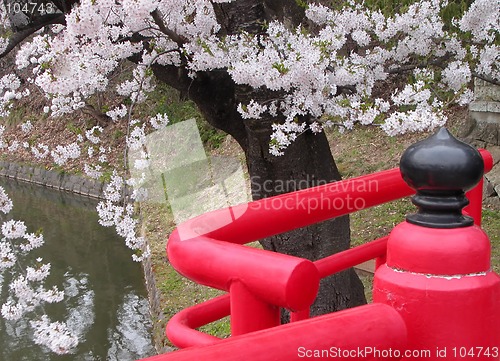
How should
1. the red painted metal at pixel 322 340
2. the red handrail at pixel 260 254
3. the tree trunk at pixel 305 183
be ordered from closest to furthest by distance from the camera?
the red painted metal at pixel 322 340 < the red handrail at pixel 260 254 < the tree trunk at pixel 305 183

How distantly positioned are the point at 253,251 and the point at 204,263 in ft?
0.40

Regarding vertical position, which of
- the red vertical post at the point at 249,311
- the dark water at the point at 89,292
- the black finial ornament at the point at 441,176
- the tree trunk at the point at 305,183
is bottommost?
the dark water at the point at 89,292

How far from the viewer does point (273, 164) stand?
3768 mm

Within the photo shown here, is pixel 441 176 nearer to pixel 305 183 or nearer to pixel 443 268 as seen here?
pixel 443 268

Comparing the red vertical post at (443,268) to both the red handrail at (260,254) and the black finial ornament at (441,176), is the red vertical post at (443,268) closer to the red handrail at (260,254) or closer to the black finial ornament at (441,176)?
the black finial ornament at (441,176)

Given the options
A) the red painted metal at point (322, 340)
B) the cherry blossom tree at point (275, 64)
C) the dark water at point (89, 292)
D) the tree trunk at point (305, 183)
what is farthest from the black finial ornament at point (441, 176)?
the dark water at point (89, 292)

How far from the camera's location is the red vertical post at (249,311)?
85 centimetres

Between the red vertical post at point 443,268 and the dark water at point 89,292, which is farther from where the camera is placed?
the dark water at point 89,292

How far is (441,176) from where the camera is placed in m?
0.81

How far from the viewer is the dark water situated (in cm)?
679

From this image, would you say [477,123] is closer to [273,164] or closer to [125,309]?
[273,164]

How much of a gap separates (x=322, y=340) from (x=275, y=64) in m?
2.47

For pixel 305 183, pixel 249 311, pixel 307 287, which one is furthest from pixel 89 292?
pixel 307 287

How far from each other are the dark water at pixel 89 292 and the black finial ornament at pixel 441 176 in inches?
235
